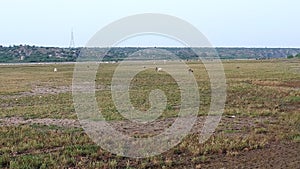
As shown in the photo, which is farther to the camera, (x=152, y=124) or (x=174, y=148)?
(x=152, y=124)

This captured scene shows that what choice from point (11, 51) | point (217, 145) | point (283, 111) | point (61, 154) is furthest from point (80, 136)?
point (11, 51)

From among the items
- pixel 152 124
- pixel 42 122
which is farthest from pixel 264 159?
pixel 42 122

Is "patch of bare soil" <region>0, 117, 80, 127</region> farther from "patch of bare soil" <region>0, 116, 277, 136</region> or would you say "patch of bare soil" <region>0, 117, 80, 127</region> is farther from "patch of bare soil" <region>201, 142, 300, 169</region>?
"patch of bare soil" <region>201, 142, 300, 169</region>

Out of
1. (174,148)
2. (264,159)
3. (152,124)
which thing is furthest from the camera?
(152,124)

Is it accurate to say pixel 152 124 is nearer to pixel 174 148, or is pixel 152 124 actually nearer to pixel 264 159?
pixel 174 148

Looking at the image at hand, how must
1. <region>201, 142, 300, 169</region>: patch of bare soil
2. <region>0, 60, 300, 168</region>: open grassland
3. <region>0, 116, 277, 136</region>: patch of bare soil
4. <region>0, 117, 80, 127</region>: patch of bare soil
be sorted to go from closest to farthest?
<region>201, 142, 300, 169</region>: patch of bare soil → <region>0, 60, 300, 168</region>: open grassland → <region>0, 116, 277, 136</region>: patch of bare soil → <region>0, 117, 80, 127</region>: patch of bare soil

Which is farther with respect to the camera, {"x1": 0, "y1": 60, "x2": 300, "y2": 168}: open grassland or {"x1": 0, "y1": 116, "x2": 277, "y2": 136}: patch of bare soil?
{"x1": 0, "y1": 116, "x2": 277, "y2": 136}: patch of bare soil

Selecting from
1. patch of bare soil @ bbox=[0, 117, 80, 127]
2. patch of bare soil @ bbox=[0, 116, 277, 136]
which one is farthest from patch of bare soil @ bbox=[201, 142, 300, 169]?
patch of bare soil @ bbox=[0, 117, 80, 127]

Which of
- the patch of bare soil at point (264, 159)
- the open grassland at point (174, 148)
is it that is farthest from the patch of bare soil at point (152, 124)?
the patch of bare soil at point (264, 159)

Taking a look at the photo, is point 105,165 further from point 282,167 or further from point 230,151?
point 282,167

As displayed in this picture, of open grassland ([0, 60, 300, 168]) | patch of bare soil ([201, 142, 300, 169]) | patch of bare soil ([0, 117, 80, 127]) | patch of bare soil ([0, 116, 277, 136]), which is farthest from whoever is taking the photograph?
patch of bare soil ([0, 117, 80, 127])

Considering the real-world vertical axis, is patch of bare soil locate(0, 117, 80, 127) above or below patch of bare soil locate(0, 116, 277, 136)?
below
